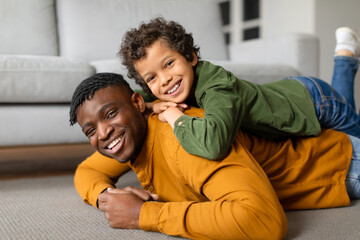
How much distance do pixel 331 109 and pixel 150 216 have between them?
748 millimetres

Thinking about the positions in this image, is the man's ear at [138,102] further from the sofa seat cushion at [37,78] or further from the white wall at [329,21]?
the white wall at [329,21]

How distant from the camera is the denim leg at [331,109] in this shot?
4.13 ft

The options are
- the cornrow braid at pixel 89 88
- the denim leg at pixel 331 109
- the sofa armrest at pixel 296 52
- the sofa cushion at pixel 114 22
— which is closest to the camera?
the cornrow braid at pixel 89 88

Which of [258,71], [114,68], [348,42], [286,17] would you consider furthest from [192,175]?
[286,17]

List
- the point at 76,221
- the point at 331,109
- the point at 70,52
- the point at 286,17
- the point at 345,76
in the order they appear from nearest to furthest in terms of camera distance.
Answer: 1. the point at 76,221
2. the point at 331,109
3. the point at 345,76
4. the point at 70,52
5. the point at 286,17

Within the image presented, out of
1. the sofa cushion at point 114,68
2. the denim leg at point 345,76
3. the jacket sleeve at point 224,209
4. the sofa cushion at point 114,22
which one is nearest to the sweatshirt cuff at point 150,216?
the jacket sleeve at point 224,209

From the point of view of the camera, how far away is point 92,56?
2393 millimetres

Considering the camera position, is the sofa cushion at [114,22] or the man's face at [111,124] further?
the sofa cushion at [114,22]

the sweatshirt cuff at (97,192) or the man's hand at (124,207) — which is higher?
the man's hand at (124,207)

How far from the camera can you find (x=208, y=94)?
98 centimetres

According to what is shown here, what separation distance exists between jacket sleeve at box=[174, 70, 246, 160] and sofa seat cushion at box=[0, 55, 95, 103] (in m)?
0.91

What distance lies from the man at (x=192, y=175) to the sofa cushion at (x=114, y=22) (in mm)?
1295

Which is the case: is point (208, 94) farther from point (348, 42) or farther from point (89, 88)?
point (348, 42)

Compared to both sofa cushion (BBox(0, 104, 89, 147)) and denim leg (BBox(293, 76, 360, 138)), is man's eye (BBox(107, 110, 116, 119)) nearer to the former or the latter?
denim leg (BBox(293, 76, 360, 138))
